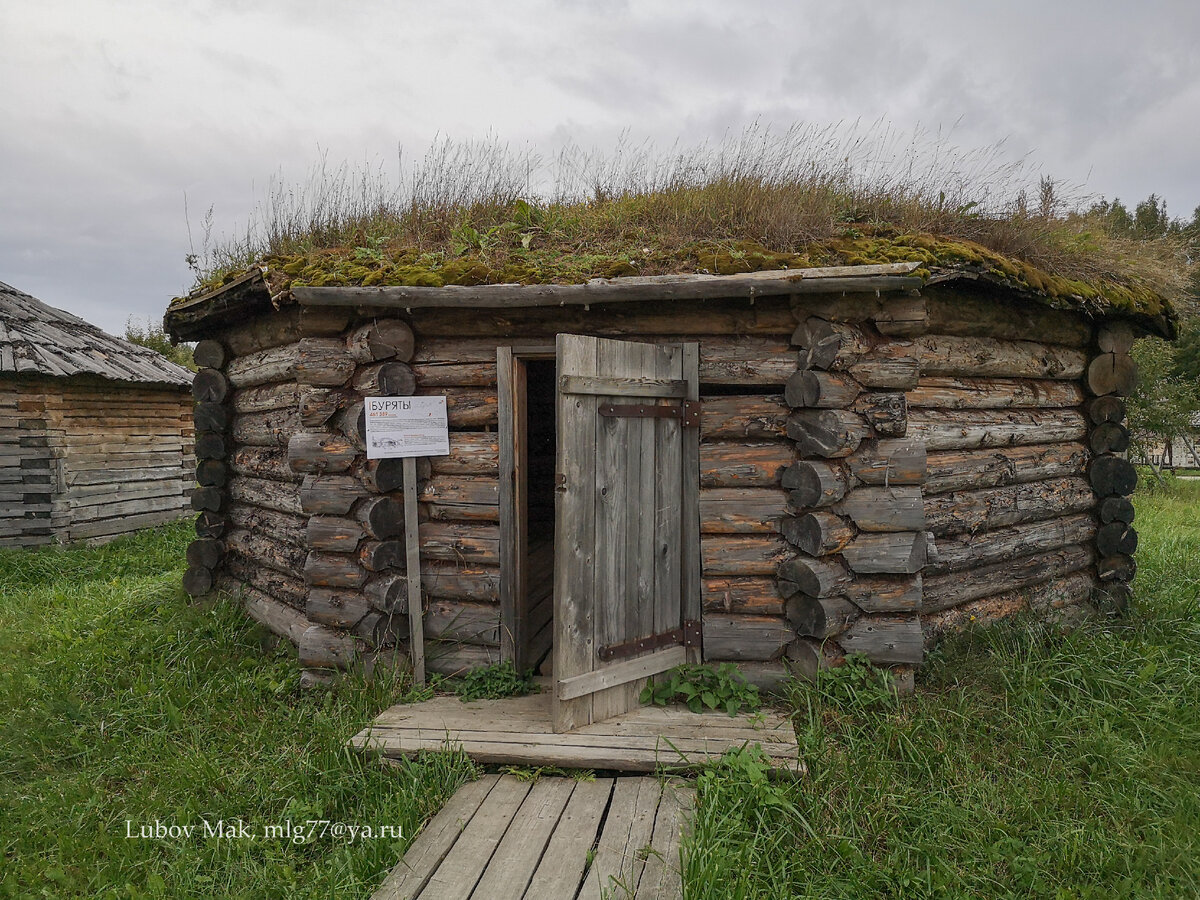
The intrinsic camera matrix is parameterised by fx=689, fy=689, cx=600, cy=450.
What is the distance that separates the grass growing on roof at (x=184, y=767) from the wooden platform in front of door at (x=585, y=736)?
0.15 meters

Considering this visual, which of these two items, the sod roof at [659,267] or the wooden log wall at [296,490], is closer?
the sod roof at [659,267]

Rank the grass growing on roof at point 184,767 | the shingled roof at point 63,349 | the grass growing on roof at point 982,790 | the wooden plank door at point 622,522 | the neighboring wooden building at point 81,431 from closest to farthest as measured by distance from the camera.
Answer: the grass growing on roof at point 982,790
the grass growing on roof at point 184,767
the wooden plank door at point 622,522
the shingled roof at point 63,349
the neighboring wooden building at point 81,431

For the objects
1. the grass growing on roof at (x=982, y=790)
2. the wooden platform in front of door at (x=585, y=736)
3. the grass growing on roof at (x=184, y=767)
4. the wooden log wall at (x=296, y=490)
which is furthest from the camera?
the wooden log wall at (x=296, y=490)

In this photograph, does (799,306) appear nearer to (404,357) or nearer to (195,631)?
(404,357)

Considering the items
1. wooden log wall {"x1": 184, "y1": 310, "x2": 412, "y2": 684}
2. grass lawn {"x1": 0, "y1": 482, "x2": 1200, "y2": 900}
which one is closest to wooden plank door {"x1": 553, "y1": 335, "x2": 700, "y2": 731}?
grass lawn {"x1": 0, "y1": 482, "x2": 1200, "y2": 900}

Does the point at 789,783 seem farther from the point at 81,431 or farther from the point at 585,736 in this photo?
the point at 81,431

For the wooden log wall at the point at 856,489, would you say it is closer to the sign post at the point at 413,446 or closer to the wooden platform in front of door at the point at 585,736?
the wooden platform in front of door at the point at 585,736

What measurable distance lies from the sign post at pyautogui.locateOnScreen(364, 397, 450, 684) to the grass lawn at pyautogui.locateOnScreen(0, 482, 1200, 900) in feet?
1.29

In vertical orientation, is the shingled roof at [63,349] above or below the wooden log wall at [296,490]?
above

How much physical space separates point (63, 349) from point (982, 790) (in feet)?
44.1

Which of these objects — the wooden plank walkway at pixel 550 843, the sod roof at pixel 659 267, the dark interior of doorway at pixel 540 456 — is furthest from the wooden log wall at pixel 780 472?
the dark interior of doorway at pixel 540 456

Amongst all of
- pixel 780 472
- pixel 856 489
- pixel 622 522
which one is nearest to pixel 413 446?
pixel 622 522

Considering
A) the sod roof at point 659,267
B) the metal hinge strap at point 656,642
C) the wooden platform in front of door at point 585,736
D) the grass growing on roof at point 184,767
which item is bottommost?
the grass growing on roof at point 184,767

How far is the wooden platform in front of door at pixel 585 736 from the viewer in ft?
12.3
